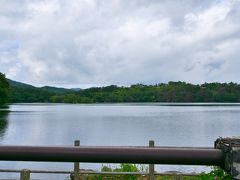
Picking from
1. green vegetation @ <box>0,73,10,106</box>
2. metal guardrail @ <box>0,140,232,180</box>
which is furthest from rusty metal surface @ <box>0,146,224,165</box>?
green vegetation @ <box>0,73,10,106</box>

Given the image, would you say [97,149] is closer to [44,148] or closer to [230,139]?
[44,148]

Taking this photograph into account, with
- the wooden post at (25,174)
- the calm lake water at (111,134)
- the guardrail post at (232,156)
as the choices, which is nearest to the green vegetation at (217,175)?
the guardrail post at (232,156)

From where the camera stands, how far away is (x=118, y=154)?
2340 millimetres

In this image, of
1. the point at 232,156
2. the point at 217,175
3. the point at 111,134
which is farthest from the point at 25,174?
the point at 111,134

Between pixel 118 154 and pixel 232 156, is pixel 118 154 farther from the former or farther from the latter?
pixel 232 156

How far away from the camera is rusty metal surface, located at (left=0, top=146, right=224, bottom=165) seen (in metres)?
2.34

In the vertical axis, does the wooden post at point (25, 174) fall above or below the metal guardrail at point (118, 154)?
below

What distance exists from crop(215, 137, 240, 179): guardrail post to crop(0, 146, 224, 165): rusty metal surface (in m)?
0.03

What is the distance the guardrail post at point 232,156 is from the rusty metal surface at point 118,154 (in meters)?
0.03

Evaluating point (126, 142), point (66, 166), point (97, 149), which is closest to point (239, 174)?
point (97, 149)

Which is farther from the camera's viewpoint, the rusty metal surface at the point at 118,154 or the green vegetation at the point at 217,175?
the green vegetation at the point at 217,175

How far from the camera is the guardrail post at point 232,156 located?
234 cm

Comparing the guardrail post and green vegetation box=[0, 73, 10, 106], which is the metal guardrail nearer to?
the guardrail post

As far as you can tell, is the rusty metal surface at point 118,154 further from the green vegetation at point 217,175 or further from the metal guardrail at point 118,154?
the green vegetation at point 217,175
